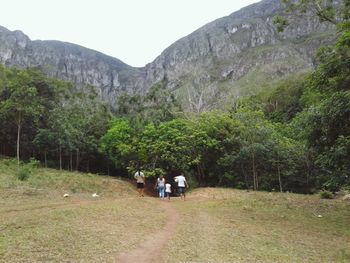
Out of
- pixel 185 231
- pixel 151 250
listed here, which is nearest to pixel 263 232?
pixel 185 231

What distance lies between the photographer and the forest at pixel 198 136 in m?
14.0

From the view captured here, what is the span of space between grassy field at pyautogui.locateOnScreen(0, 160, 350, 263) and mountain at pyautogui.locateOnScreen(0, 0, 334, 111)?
86738mm

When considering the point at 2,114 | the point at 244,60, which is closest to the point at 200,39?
the point at 244,60

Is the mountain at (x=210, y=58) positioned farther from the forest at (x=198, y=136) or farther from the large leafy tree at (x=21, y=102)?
the large leafy tree at (x=21, y=102)

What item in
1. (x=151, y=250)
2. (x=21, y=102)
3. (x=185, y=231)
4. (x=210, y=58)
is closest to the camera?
(x=151, y=250)

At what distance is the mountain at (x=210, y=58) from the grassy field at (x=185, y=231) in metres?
86.7

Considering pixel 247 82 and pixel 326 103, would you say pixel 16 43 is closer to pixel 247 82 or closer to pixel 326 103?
pixel 247 82

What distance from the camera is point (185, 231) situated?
35.8 feet

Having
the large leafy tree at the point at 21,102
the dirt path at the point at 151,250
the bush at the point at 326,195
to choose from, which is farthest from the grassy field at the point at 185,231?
the large leafy tree at the point at 21,102

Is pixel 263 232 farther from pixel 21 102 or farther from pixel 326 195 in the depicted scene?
pixel 21 102

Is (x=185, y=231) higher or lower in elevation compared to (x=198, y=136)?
lower

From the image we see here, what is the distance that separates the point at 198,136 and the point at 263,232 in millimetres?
19996

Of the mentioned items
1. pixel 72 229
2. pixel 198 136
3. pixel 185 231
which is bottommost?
pixel 185 231

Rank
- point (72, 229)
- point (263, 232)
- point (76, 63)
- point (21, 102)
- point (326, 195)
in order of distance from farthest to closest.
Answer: point (76, 63) < point (21, 102) < point (326, 195) < point (263, 232) < point (72, 229)
